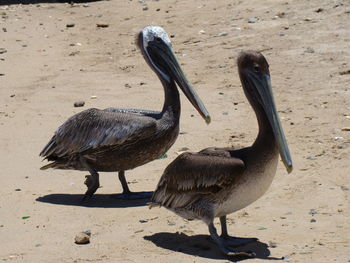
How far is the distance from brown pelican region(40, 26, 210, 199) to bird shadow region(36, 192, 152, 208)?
72mm

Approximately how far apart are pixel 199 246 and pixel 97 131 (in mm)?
1623

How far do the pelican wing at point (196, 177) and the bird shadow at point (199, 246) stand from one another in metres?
0.26

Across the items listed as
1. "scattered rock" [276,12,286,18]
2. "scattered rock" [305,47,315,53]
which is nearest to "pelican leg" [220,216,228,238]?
"scattered rock" [305,47,315,53]

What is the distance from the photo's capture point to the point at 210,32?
41.3 feet

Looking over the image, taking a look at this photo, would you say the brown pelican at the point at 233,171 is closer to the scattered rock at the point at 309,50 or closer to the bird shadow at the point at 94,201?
the bird shadow at the point at 94,201

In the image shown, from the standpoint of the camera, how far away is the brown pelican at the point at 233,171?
5.35 metres

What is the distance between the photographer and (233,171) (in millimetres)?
5352

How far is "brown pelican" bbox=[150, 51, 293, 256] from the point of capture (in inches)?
211

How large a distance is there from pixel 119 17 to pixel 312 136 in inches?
288

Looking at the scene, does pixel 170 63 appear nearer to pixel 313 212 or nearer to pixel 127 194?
pixel 127 194

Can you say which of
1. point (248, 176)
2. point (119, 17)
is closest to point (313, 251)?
point (248, 176)

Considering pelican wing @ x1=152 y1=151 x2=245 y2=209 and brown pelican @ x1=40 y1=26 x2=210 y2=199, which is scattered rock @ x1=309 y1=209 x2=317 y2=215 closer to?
pelican wing @ x1=152 y1=151 x2=245 y2=209

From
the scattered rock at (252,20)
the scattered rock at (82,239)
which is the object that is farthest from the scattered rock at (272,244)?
the scattered rock at (252,20)

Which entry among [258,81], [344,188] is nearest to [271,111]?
[258,81]
